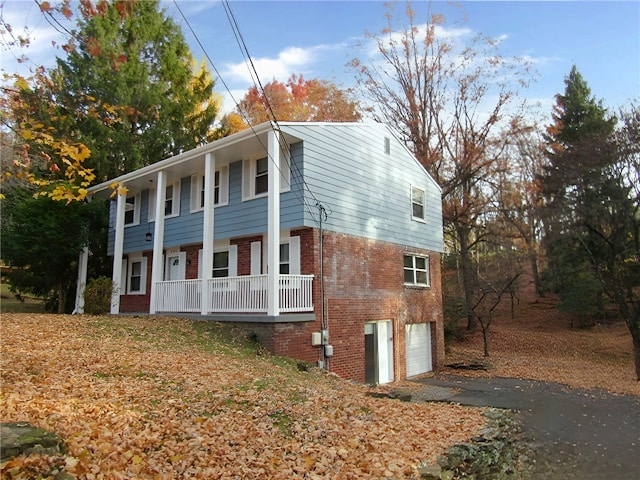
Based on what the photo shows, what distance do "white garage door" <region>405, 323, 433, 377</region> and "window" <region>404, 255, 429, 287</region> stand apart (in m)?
1.59

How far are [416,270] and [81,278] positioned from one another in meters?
13.5

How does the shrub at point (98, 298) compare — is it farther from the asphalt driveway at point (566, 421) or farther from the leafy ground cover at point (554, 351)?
the leafy ground cover at point (554, 351)

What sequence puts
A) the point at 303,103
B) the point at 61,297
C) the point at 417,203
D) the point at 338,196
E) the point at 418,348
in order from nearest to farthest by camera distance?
the point at 338,196 → the point at 418,348 → the point at 417,203 → the point at 61,297 → the point at 303,103

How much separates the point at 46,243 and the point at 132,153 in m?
8.09

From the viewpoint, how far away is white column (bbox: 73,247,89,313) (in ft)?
58.5

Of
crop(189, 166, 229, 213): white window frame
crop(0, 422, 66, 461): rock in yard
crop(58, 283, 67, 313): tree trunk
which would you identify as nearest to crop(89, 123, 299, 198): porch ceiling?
crop(189, 166, 229, 213): white window frame

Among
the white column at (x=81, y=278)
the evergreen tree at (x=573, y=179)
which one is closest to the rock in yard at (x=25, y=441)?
the white column at (x=81, y=278)

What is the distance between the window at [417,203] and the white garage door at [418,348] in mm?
4158

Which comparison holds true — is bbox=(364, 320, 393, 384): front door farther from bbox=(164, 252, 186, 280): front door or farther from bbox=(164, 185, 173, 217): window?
bbox=(164, 185, 173, 217): window

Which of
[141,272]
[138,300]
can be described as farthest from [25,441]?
[141,272]

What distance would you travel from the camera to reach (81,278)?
18.2 meters

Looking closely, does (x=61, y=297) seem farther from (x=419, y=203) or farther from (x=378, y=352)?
(x=419, y=203)

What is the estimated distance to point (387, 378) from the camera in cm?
1435

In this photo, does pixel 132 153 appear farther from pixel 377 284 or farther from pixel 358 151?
pixel 377 284
